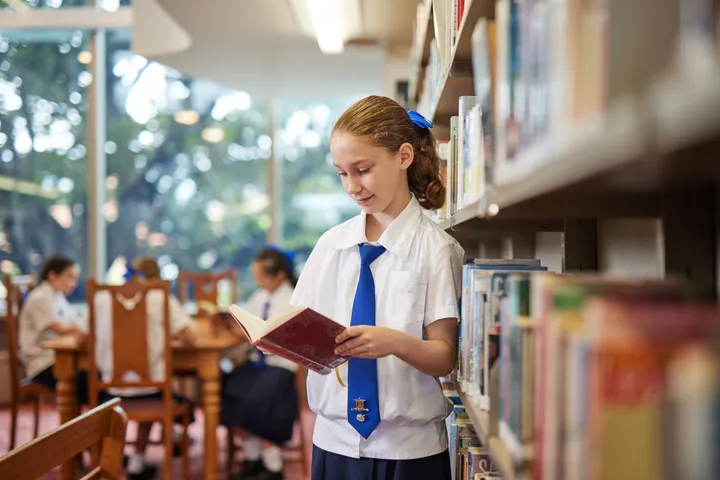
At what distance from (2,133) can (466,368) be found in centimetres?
604

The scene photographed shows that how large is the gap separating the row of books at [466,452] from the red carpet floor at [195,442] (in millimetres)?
2006

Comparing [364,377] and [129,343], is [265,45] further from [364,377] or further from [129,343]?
[364,377]

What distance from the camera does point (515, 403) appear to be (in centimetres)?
91

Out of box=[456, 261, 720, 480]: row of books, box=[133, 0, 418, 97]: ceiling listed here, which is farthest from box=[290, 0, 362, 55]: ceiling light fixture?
box=[456, 261, 720, 480]: row of books

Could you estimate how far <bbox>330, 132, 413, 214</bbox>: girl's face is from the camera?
1648 mm

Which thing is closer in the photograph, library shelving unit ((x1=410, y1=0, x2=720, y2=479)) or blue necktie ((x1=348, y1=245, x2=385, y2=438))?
library shelving unit ((x1=410, y1=0, x2=720, y2=479))

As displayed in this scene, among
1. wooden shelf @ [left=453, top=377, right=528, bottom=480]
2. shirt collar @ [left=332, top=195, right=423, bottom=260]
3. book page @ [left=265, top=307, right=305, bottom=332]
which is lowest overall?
wooden shelf @ [left=453, top=377, right=528, bottom=480]

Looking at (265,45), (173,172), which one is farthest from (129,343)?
(173,172)

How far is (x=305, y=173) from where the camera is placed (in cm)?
676

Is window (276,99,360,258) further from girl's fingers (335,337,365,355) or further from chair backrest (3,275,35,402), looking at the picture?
girl's fingers (335,337,365,355)

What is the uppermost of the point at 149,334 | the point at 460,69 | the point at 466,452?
the point at 460,69

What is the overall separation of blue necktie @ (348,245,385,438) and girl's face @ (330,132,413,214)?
5.3 inches

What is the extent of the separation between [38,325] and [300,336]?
3.40 metres

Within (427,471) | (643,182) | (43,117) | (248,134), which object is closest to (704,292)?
(643,182)
